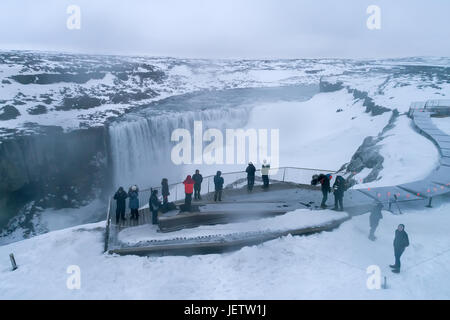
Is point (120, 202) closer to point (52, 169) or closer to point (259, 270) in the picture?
point (259, 270)

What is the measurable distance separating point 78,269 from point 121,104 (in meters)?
39.2

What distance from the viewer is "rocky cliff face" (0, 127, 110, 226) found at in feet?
82.0

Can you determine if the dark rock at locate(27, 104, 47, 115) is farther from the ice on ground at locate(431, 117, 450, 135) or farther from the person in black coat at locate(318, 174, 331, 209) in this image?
the ice on ground at locate(431, 117, 450, 135)

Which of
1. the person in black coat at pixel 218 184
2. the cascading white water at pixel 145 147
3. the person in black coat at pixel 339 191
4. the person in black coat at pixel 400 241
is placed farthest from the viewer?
the cascading white water at pixel 145 147

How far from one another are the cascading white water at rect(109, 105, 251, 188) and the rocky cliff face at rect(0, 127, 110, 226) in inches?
53.8

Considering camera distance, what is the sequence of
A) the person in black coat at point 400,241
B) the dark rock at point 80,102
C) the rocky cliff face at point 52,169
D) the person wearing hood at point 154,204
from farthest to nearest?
the dark rock at point 80,102 < the rocky cliff face at point 52,169 < the person wearing hood at point 154,204 < the person in black coat at point 400,241

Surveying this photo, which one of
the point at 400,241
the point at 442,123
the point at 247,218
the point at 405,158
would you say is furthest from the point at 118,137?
the point at 400,241

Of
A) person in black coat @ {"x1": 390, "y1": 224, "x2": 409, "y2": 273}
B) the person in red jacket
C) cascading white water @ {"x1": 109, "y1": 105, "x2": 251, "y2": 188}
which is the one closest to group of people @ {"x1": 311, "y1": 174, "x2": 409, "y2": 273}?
person in black coat @ {"x1": 390, "y1": 224, "x2": 409, "y2": 273}

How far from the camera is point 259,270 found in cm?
761

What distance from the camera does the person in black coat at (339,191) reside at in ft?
32.1

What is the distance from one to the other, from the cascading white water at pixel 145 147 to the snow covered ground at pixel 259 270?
22302mm

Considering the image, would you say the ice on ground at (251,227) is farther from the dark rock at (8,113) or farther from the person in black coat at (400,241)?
the dark rock at (8,113)

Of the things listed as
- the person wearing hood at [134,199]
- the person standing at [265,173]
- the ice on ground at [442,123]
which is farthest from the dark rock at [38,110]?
the ice on ground at [442,123]

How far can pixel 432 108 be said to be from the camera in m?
25.8
